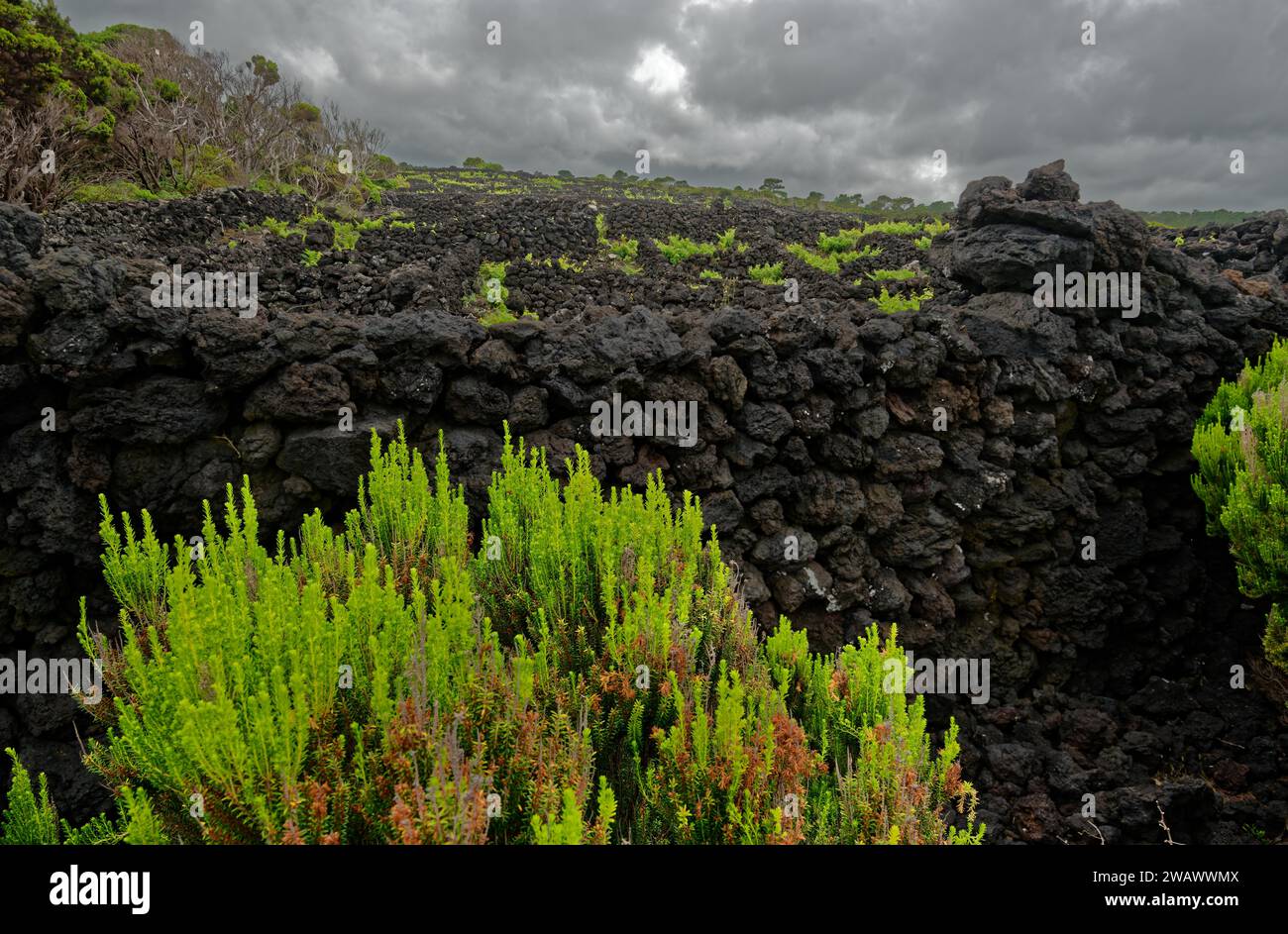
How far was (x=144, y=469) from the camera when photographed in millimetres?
4949

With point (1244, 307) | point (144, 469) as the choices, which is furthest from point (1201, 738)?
point (144, 469)

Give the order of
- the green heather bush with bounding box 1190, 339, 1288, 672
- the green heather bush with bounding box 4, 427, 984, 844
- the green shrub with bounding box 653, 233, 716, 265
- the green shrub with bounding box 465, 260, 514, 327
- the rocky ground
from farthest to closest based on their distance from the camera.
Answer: the green shrub with bounding box 653, 233, 716, 265
the green shrub with bounding box 465, 260, 514, 327
the green heather bush with bounding box 1190, 339, 1288, 672
the rocky ground
the green heather bush with bounding box 4, 427, 984, 844

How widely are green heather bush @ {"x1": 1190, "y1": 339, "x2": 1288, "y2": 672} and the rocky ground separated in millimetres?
878

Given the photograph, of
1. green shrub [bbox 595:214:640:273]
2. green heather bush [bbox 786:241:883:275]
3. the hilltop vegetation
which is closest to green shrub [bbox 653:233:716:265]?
green shrub [bbox 595:214:640:273]

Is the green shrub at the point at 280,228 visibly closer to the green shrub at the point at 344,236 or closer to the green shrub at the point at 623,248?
the green shrub at the point at 344,236

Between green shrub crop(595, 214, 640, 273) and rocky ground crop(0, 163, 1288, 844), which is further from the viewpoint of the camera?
green shrub crop(595, 214, 640, 273)

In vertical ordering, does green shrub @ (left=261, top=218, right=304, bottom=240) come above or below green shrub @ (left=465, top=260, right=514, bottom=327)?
above

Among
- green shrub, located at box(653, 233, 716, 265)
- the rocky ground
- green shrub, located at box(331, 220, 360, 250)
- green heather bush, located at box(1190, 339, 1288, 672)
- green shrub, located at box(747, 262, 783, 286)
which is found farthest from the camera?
green shrub, located at box(653, 233, 716, 265)

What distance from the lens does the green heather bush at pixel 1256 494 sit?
21.3 ft

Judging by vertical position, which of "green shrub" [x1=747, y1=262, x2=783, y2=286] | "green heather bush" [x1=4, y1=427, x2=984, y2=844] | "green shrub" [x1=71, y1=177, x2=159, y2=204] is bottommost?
"green heather bush" [x1=4, y1=427, x2=984, y2=844]

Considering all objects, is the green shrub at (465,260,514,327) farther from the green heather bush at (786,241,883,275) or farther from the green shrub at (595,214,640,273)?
the green heather bush at (786,241,883,275)

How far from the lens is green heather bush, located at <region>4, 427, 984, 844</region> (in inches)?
74.7
